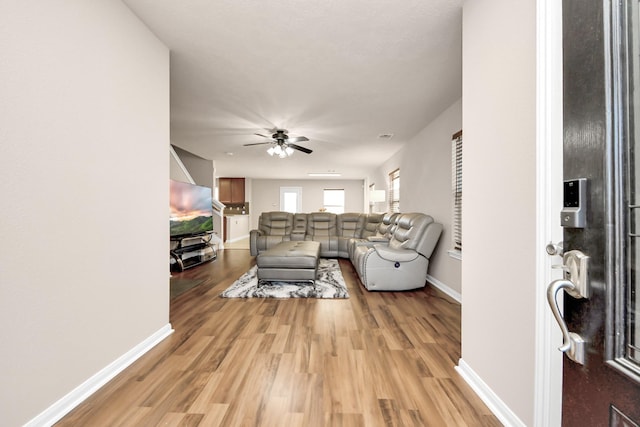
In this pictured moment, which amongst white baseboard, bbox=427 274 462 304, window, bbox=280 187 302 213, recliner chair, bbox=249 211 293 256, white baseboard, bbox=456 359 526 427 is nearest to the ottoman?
white baseboard, bbox=427 274 462 304

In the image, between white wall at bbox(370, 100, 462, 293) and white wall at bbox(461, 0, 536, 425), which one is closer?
white wall at bbox(461, 0, 536, 425)

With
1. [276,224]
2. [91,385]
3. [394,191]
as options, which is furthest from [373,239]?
[91,385]

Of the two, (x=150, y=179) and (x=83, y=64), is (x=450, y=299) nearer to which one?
(x=150, y=179)

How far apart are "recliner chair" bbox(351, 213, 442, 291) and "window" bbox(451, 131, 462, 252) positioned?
0.88ft

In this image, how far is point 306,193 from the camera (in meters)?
10.3

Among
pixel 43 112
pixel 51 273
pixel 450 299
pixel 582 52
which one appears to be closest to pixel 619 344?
pixel 582 52

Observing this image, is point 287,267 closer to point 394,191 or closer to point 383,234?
point 383,234

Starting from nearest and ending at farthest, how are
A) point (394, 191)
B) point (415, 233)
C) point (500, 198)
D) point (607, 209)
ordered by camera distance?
point (607, 209) < point (500, 198) < point (415, 233) < point (394, 191)

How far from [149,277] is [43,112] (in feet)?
3.81

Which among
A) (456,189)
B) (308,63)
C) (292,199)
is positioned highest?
(308,63)

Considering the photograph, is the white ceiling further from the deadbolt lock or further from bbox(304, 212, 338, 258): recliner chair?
bbox(304, 212, 338, 258): recliner chair

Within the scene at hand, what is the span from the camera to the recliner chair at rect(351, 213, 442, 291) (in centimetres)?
324

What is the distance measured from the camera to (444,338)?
205 centimetres

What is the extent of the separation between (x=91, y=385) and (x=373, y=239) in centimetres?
396
